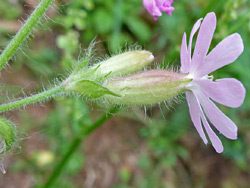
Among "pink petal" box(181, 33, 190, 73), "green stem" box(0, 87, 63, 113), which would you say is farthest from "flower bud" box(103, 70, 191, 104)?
"green stem" box(0, 87, 63, 113)

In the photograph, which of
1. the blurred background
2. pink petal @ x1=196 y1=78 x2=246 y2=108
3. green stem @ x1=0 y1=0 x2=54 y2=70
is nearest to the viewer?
pink petal @ x1=196 y1=78 x2=246 y2=108

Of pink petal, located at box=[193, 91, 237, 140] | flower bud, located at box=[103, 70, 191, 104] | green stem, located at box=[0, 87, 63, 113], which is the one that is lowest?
green stem, located at box=[0, 87, 63, 113]

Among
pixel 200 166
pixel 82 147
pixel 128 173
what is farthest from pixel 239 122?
pixel 82 147

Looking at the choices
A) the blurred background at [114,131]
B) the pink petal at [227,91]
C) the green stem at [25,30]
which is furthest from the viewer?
the blurred background at [114,131]

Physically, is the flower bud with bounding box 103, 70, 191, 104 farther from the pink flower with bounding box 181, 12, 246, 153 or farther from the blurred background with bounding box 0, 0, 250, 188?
the blurred background with bounding box 0, 0, 250, 188

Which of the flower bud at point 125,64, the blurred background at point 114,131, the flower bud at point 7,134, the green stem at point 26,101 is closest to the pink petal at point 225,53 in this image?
the flower bud at point 125,64

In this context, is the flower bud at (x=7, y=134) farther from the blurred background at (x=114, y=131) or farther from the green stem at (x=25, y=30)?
the blurred background at (x=114, y=131)

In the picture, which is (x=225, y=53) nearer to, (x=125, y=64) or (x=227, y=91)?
(x=227, y=91)
